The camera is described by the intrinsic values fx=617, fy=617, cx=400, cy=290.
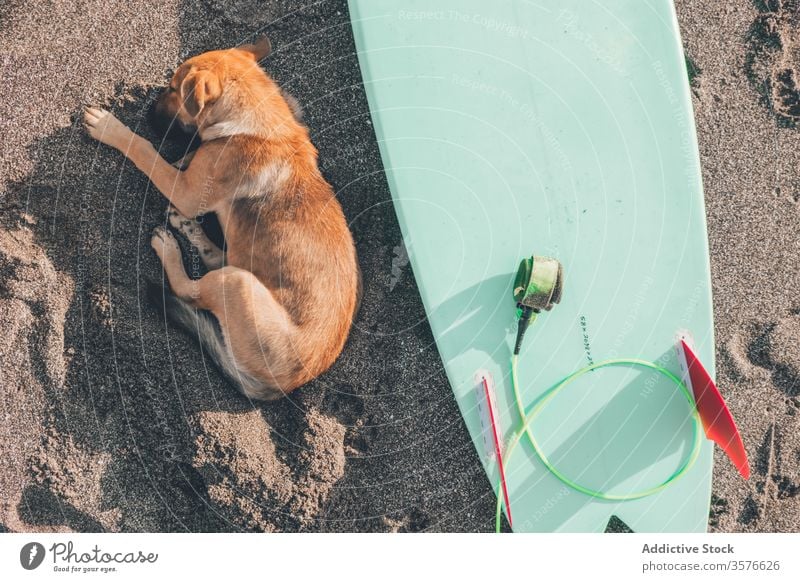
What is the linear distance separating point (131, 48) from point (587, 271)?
2829 millimetres

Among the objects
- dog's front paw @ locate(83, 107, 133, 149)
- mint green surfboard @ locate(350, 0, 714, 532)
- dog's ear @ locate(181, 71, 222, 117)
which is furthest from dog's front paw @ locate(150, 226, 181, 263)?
mint green surfboard @ locate(350, 0, 714, 532)

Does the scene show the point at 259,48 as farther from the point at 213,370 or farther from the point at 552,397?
the point at 552,397

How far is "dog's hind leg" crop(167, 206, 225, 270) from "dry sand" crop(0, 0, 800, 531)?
97 mm

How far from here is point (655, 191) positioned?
3494 mm

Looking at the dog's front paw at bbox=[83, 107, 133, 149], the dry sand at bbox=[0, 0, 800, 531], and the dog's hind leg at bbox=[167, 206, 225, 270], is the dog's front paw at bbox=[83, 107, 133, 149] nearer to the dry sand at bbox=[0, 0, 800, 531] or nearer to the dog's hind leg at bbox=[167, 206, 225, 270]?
the dry sand at bbox=[0, 0, 800, 531]

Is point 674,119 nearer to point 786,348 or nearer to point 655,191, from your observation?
point 655,191

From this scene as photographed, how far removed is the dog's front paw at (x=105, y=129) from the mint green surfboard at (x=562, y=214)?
4.42 feet

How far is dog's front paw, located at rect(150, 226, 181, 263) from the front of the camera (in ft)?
10.9

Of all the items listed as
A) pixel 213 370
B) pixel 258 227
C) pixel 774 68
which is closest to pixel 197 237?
pixel 258 227

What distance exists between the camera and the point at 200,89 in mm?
2969

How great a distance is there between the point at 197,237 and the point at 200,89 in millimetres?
802

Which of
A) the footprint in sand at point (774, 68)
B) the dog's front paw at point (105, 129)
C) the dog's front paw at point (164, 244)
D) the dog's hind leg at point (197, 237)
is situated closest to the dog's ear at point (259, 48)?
the dog's front paw at point (105, 129)

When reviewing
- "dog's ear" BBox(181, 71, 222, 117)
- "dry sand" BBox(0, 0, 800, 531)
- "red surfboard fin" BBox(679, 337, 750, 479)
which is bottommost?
"red surfboard fin" BBox(679, 337, 750, 479)
